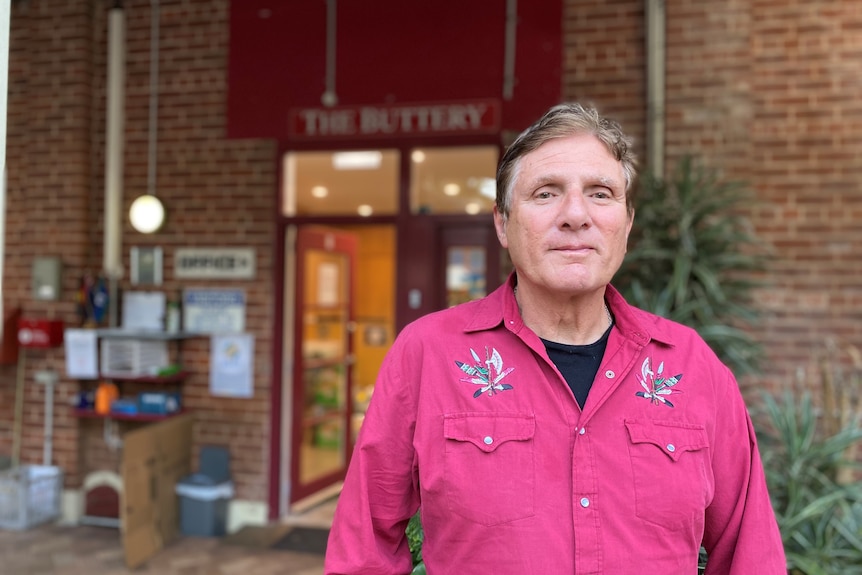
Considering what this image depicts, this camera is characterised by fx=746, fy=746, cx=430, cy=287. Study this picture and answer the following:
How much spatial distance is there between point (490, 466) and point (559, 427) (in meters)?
0.14

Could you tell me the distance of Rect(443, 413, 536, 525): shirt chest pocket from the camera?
1240 mm

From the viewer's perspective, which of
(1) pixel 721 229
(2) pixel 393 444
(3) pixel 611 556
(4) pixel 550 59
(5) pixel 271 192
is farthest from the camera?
(5) pixel 271 192

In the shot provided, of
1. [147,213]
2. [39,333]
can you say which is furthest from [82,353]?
[147,213]

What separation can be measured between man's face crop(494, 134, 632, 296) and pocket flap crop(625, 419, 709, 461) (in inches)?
10.1

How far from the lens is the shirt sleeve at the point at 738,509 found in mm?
1317

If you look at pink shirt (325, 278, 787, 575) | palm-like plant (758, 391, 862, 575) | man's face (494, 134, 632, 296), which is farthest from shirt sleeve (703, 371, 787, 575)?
palm-like plant (758, 391, 862, 575)

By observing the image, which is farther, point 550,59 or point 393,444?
point 550,59

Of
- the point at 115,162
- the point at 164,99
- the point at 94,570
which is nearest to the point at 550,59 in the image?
the point at 164,99

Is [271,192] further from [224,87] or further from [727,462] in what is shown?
[727,462]

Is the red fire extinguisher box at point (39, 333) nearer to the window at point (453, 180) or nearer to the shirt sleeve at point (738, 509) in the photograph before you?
the window at point (453, 180)

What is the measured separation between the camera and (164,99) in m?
5.28

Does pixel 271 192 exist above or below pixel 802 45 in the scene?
below

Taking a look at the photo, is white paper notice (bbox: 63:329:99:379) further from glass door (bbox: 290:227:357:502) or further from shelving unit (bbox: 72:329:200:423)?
glass door (bbox: 290:227:357:502)

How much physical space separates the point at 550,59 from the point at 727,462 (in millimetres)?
3330
